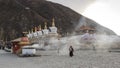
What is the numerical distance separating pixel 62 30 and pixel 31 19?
1668 centimetres

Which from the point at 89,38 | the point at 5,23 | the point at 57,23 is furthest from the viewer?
the point at 57,23

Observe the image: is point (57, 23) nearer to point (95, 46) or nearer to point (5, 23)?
point (5, 23)

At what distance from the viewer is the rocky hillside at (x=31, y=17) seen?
135875 mm

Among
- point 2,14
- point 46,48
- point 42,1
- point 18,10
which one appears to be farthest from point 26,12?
point 46,48

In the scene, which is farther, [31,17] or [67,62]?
[31,17]

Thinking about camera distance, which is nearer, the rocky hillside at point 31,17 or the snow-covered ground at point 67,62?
the snow-covered ground at point 67,62

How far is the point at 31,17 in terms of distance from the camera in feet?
473

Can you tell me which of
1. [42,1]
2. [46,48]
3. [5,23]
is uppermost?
[42,1]

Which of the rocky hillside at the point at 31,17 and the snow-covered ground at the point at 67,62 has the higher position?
the rocky hillside at the point at 31,17

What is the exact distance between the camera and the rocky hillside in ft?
446

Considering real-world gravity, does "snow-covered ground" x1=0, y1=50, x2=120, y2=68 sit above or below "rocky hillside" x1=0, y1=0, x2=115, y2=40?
below

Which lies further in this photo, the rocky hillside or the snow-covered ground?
the rocky hillside

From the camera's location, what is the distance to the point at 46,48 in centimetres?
5531

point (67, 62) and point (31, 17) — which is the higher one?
point (31, 17)
